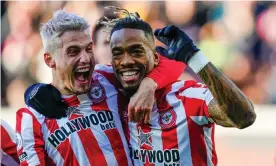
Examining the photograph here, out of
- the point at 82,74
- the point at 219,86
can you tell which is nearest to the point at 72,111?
the point at 82,74

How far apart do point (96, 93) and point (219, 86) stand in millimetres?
849

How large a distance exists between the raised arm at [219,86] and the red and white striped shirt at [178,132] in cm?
20

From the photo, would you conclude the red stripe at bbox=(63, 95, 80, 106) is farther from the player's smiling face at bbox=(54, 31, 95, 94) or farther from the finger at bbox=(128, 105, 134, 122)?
the finger at bbox=(128, 105, 134, 122)

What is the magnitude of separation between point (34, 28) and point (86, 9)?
826mm

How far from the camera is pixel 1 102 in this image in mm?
9148

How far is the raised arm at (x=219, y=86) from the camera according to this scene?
10.4ft

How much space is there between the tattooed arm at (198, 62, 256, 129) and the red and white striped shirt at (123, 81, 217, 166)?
0.20 meters

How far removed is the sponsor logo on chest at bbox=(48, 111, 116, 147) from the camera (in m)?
3.57

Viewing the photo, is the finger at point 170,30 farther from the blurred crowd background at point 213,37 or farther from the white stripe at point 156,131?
the blurred crowd background at point 213,37

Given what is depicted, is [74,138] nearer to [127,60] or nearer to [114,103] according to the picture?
[114,103]

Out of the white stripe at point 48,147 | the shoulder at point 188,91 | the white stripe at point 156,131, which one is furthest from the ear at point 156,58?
the white stripe at point 48,147

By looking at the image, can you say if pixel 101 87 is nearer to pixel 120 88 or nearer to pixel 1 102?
pixel 120 88

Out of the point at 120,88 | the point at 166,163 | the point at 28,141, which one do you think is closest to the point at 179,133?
the point at 166,163

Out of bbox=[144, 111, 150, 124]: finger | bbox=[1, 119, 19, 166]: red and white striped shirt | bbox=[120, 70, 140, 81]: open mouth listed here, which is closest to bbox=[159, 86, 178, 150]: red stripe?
bbox=[144, 111, 150, 124]: finger
